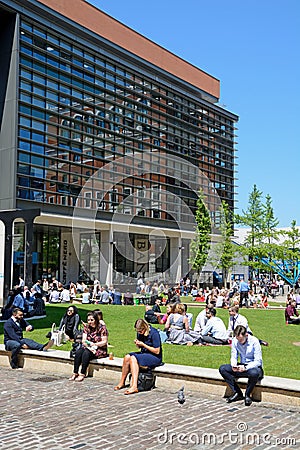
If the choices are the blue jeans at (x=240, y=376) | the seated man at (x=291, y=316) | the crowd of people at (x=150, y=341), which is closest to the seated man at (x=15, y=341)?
the crowd of people at (x=150, y=341)

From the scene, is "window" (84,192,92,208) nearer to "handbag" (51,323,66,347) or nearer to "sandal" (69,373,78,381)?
"handbag" (51,323,66,347)

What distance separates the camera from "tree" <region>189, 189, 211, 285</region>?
58625 millimetres

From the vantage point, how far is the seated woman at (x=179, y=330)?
14641mm

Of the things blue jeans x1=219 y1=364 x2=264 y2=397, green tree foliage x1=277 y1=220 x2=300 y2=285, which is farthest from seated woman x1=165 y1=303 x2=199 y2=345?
green tree foliage x1=277 y1=220 x2=300 y2=285

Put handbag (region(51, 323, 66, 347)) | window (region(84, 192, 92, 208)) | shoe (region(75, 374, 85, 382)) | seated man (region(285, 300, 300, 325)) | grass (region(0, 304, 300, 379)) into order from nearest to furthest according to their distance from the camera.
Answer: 1. shoe (region(75, 374, 85, 382))
2. grass (region(0, 304, 300, 379))
3. handbag (region(51, 323, 66, 347))
4. seated man (region(285, 300, 300, 325))
5. window (region(84, 192, 92, 208))

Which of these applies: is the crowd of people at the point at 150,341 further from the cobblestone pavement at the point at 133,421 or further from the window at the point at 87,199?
the window at the point at 87,199

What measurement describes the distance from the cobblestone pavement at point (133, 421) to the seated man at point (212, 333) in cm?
496

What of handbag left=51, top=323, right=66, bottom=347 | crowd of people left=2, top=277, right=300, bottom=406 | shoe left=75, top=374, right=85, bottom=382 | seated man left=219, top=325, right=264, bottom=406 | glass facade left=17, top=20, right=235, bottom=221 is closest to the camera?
seated man left=219, top=325, right=264, bottom=406

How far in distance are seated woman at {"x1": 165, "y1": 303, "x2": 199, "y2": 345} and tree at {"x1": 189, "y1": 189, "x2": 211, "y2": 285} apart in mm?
43176

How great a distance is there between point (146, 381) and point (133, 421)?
6.66 ft

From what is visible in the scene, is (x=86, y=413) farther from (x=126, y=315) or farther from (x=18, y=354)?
(x=126, y=315)

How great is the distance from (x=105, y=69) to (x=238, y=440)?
160 feet

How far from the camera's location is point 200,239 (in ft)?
193

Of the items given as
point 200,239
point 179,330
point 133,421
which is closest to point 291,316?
point 179,330
